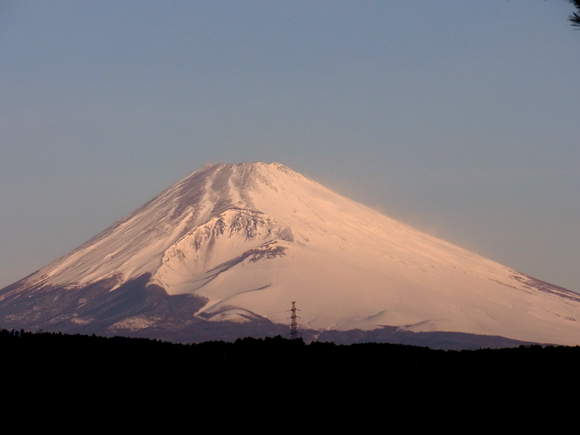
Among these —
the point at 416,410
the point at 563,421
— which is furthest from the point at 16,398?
the point at 563,421

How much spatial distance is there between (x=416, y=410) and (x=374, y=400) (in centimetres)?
326

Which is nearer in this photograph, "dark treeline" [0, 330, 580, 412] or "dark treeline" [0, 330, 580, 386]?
"dark treeline" [0, 330, 580, 412]

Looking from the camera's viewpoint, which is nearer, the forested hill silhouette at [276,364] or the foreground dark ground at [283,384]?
the foreground dark ground at [283,384]

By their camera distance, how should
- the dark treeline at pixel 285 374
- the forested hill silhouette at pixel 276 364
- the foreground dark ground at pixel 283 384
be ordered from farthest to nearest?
the forested hill silhouette at pixel 276 364, the dark treeline at pixel 285 374, the foreground dark ground at pixel 283 384

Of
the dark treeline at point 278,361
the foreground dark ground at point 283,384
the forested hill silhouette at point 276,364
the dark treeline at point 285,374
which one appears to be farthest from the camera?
the dark treeline at point 278,361

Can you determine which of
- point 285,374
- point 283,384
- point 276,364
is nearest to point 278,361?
point 276,364

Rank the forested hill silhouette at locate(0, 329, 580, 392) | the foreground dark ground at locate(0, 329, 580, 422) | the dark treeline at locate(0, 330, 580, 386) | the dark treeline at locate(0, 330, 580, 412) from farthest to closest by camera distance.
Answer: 1. the dark treeline at locate(0, 330, 580, 386)
2. the forested hill silhouette at locate(0, 329, 580, 392)
3. the dark treeline at locate(0, 330, 580, 412)
4. the foreground dark ground at locate(0, 329, 580, 422)

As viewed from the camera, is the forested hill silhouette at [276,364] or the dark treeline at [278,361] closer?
the forested hill silhouette at [276,364]

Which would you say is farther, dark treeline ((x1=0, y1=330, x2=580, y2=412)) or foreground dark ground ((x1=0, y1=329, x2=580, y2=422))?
dark treeline ((x1=0, y1=330, x2=580, y2=412))

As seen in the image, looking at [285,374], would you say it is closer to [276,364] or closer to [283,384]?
[283,384]

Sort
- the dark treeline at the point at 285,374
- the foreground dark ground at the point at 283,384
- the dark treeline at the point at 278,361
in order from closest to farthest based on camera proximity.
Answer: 1. the foreground dark ground at the point at 283,384
2. the dark treeline at the point at 285,374
3. the dark treeline at the point at 278,361

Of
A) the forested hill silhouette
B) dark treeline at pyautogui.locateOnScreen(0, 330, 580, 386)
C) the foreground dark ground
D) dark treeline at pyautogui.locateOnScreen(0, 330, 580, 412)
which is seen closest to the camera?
the foreground dark ground

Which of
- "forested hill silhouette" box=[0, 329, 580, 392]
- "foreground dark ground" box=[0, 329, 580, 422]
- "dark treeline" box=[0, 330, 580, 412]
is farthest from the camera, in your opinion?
"forested hill silhouette" box=[0, 329, 580, 392]

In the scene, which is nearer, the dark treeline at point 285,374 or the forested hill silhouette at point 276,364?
the dark treeline at point 285,374
